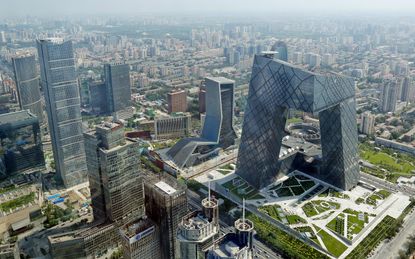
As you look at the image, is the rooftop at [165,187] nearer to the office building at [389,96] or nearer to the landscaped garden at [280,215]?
the landscaped garden at [280,215]

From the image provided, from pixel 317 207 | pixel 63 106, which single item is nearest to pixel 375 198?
pixel 317 207

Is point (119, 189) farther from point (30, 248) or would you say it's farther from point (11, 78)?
point (11, 78)

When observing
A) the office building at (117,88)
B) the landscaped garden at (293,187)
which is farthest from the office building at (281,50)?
the landscaped garden at (293,187)

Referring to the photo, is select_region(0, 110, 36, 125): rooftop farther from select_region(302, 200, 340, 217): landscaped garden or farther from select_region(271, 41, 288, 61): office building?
select_region(271, 41, 288, 61): office building

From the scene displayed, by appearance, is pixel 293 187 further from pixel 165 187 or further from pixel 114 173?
pixel 114 173

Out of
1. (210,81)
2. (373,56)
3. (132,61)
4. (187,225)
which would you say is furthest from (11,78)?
(373,56)

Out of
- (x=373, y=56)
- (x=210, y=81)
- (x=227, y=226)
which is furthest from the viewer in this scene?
(x=373, y=56)
